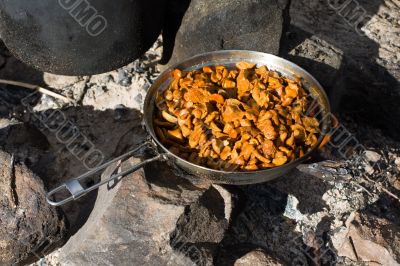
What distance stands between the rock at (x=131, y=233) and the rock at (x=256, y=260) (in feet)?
1.14

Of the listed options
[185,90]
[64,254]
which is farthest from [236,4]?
[64,254]

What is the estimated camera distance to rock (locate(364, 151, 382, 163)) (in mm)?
3617

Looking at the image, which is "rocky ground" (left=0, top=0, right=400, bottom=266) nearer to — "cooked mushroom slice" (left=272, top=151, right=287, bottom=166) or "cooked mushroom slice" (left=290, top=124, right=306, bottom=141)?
"cooked mushroom slice" (left=290, top=124, right=306, bottom=141)

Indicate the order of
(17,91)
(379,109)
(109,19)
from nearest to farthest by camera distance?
(109,19)
(379,109)
(17,91)

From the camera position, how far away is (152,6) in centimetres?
363

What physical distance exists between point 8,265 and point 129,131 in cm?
134

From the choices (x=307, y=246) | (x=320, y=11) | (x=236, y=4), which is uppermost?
(x=236, y=4)

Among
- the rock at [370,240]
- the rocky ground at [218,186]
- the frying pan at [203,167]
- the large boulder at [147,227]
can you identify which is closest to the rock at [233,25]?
the rocky ground at [218,186]

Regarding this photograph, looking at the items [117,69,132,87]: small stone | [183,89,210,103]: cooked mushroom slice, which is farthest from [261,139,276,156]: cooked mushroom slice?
[117,69,132,87]: small stone

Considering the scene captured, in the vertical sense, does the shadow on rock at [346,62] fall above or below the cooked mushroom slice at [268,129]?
below

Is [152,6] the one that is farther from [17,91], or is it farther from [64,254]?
[64,254]

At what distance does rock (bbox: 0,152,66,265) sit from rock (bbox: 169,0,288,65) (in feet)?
5.04

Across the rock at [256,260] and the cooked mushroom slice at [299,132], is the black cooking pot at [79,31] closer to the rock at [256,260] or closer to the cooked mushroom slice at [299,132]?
the cooked mushroom slice at [299,132]

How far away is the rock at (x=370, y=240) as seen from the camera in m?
2.99
